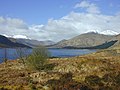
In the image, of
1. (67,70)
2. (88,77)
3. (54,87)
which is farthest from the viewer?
(67,70)

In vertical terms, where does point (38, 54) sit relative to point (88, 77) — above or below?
above

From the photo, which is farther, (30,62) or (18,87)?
(30,62)

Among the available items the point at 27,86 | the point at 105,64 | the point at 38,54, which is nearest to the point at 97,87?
the point at 27,86

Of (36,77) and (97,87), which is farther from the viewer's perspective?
(36,77)

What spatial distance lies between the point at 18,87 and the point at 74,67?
1879 cm

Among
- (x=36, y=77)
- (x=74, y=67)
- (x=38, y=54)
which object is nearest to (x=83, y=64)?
(x=74, y=67)

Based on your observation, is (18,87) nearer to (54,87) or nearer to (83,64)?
(54,87)

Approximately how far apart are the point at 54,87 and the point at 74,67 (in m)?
18.5

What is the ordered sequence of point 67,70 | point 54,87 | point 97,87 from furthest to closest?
point 67,70 → point 97,87 → point 54,87

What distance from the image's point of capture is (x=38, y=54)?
188 ft

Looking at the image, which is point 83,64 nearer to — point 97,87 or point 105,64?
point 105,64

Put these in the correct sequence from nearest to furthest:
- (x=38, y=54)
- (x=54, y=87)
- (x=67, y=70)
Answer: (x=54, y=87), (x=67, y=70), (x=38, y=54)

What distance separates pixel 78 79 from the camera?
42500 mm

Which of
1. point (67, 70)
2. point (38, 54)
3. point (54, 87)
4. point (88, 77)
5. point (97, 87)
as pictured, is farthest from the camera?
point (38, 54)
